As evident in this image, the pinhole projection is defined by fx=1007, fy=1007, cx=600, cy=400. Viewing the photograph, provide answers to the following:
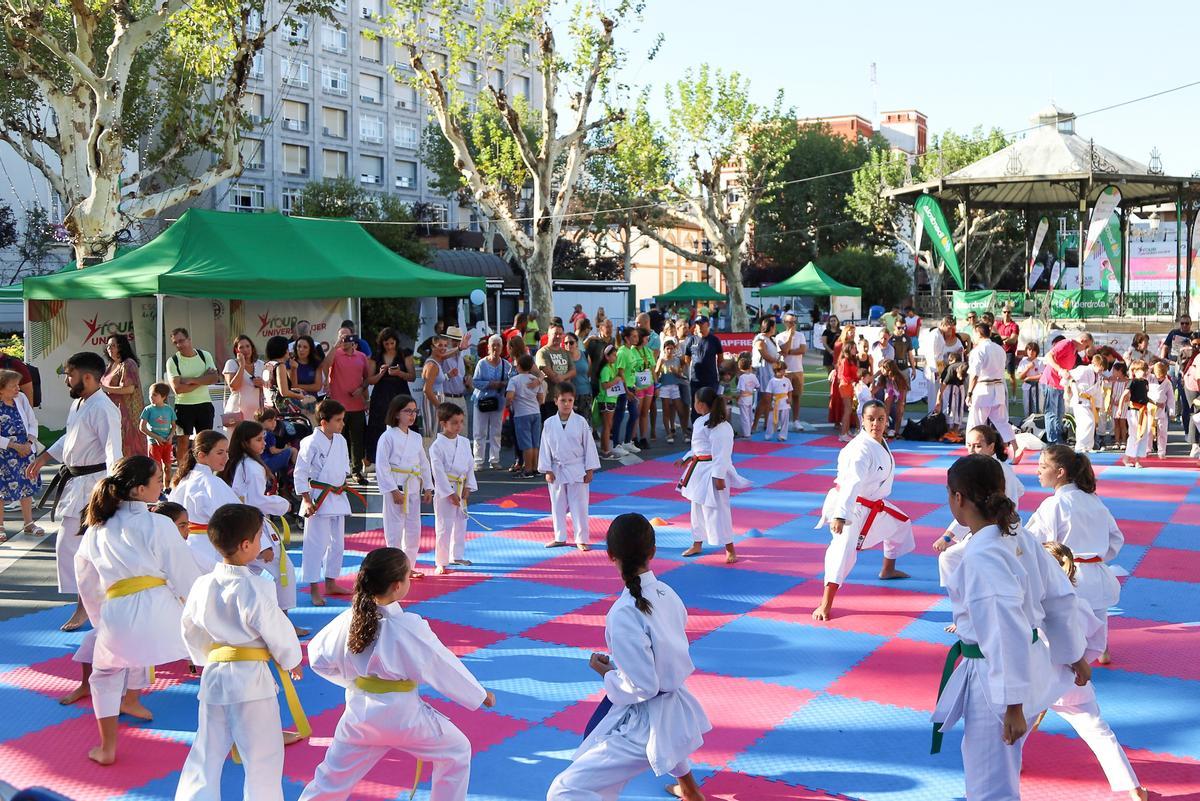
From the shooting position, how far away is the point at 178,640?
462 centimetres

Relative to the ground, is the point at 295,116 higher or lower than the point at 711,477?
higher

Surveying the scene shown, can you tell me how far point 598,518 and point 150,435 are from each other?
13.7 ft

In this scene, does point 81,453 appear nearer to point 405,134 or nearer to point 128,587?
point 128,587

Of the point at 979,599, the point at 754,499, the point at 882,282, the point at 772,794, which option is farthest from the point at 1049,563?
the point at 882,282

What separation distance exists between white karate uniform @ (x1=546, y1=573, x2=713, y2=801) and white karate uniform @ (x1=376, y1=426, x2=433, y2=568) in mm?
3925

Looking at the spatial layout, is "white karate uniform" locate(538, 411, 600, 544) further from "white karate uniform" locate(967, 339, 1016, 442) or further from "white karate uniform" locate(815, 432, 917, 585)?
"white karate uniform" locate(967, 339, 1016, 442)

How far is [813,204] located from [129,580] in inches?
1875

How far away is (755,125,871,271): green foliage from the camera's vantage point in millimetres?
48656

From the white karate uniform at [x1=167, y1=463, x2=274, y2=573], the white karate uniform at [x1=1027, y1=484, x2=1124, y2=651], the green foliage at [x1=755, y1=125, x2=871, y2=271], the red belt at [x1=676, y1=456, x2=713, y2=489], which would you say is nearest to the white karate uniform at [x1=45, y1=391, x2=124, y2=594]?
the white karate uniform at [x1=167, y1=463, x2=274, y2=573]

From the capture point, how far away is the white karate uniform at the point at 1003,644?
11.4ft

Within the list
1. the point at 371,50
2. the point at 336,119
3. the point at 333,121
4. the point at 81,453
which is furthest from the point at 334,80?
the point at 81,453

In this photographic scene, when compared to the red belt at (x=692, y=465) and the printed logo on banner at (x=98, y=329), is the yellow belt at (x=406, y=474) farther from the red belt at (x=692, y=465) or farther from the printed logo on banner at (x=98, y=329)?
Answer: the printed logo on banner at (x=98, y=329)

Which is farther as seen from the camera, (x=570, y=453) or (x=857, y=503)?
(x=570, y=453)

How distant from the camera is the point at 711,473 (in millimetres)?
8016
